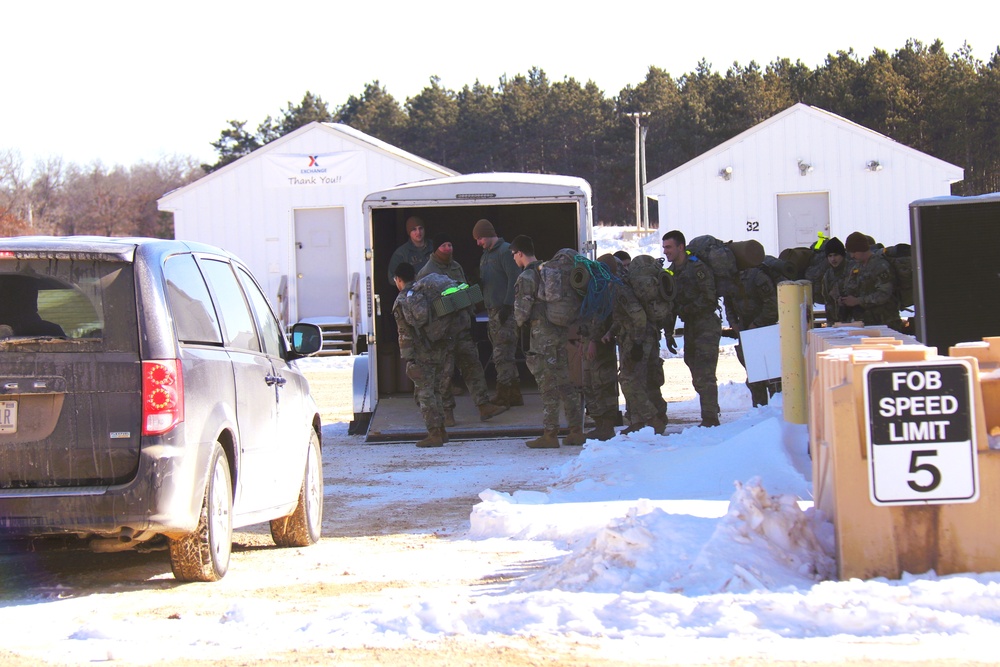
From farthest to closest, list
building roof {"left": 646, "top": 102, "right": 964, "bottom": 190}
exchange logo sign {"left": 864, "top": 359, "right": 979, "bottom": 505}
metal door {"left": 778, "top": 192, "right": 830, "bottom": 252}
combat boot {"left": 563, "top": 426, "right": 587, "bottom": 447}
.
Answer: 1. metal door {"left": 778, "top": 192, "right": 830, "bottom": 252}
2. building roof {"left": 646, "top": 102, "right": 964, "bottom": 190}
3. combat boot {"left": 563, "top": 426, "right": 587, "bottom": 447}
4. exchange logo sign {"left": 864, "top": 359, "right": 979, "bottom": 505}

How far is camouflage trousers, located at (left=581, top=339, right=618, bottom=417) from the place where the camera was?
11.7 m

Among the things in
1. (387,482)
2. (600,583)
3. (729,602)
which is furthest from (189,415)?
(387,482)

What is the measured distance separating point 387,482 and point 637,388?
2831 mm

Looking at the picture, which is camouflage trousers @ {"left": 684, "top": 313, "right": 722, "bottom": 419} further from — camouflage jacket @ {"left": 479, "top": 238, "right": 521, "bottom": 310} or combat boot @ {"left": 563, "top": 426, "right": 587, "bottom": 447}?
camouflage jacket @ {"left": 479, "top": 238, "right": 521, "bottom": 310}

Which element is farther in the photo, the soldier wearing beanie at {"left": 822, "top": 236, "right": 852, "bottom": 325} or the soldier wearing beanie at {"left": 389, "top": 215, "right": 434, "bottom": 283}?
the soldier wearing beanie at {"left": 389, "top": 215, "right": 434, "bottom": 283}

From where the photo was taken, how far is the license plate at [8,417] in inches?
211

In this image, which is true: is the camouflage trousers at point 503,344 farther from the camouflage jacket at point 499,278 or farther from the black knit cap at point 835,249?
the black knit cap at point 835,249

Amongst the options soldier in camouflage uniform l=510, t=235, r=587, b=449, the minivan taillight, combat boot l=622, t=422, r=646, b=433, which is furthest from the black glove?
the minivan taillight

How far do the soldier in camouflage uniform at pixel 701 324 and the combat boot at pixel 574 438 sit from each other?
48.7 inches

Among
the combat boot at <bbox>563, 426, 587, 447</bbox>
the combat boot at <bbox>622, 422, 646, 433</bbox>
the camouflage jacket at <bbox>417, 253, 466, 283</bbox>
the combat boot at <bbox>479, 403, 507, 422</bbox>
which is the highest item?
the camouflage jacket at <bbox>417, 253, 466, 283</bbox>

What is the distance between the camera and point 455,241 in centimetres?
1554

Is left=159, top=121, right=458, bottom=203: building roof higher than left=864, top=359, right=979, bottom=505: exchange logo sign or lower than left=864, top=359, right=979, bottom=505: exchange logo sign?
higher

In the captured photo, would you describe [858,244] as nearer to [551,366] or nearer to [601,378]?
[601,378]

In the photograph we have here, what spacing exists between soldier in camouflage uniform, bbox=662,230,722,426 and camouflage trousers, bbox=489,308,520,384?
1639 millimetres
